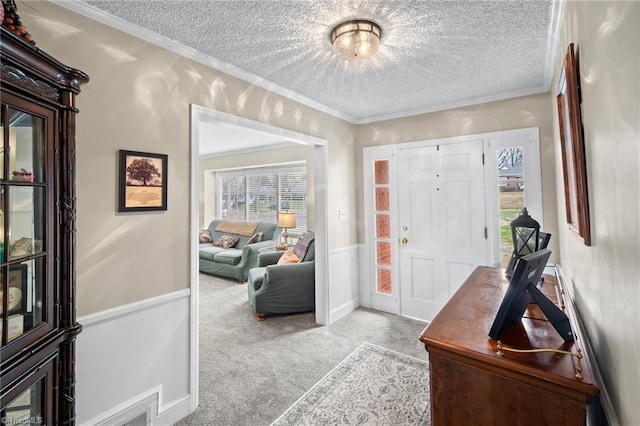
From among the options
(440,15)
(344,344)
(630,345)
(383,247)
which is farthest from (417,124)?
(630,345)

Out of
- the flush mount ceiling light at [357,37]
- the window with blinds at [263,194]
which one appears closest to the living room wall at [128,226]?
the flush mount ceiling light at [357,37]

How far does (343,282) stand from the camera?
3.63m

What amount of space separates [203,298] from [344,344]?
2.39 metres

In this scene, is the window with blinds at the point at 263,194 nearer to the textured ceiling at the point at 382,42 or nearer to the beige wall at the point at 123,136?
the textured ceiling at the point at 382,42

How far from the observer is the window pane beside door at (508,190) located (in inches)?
113

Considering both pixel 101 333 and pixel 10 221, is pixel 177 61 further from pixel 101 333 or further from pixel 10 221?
pixel 101 333

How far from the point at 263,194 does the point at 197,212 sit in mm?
4265

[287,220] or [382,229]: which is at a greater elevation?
[287,220]

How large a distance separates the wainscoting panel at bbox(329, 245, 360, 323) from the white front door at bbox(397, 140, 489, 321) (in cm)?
58

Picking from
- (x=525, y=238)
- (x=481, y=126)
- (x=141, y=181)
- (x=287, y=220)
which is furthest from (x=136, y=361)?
(x=287, y=220)

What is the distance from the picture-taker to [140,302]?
5.81ft

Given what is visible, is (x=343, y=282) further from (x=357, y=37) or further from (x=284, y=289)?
(x=357, y=37)

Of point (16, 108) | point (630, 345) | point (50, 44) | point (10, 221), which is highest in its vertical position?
point (50, 44)

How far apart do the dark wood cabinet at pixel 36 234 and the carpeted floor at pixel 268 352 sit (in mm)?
1088
